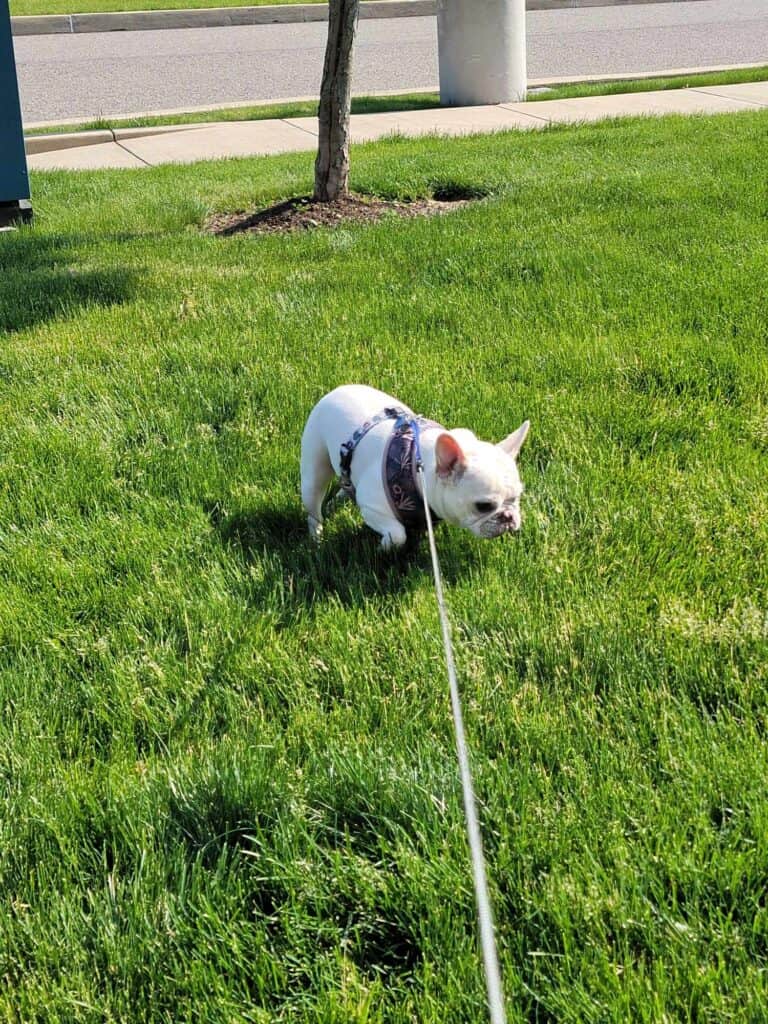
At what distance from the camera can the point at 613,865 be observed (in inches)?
78.9

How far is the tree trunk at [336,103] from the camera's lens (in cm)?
668

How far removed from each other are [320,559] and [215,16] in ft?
70.7

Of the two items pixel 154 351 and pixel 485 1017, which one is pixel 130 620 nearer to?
pixel 485 1017

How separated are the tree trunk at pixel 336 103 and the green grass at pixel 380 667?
6.56 feet

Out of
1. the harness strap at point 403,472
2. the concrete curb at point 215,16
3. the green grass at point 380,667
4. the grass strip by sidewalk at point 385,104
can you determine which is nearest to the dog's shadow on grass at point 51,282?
the green grass at point 380,667

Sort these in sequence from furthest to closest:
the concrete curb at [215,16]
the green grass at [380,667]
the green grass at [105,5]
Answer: the green grass at [105,5], the concrete curb at [215,16], the green grass at [380,667]

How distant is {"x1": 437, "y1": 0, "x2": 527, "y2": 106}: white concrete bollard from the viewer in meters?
11.6

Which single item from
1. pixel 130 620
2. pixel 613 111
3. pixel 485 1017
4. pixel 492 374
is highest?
pixel 613 111

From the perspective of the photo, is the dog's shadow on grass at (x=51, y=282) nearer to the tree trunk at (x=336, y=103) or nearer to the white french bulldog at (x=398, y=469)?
the tree trunk at (x=336, y=103)

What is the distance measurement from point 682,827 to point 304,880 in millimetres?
795

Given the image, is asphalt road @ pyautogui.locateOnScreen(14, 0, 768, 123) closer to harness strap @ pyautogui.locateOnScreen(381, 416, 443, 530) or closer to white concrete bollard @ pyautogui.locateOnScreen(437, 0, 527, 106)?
white concrete bollard @ pyautogui.locateOnScreen(437, 0, 527, 106)

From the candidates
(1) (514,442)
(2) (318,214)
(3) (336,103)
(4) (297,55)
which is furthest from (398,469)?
(4) (297,55)

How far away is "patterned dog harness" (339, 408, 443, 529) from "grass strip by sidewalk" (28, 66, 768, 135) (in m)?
9.93

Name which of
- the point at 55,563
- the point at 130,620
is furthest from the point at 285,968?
the point at 55,563
